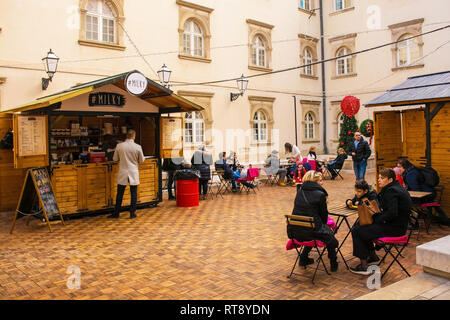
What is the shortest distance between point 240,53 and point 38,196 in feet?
36.7

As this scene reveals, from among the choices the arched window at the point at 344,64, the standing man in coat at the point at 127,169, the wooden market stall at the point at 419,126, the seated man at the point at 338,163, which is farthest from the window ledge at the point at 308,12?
the standing man in coat at the point at 127,169

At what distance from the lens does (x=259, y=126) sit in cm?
1745

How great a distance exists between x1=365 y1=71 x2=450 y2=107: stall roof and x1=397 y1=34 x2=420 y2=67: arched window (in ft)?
35.3

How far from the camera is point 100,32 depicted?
12.2m

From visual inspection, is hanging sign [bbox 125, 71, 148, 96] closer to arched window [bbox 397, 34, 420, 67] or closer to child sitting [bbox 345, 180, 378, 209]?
child sitting [bbox 345, 180, 378, 209]

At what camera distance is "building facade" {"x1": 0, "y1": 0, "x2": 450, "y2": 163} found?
11.0 m

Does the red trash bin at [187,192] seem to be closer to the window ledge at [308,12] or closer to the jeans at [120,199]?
the jeans at [120,199]

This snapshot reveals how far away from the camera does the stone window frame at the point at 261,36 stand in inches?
655

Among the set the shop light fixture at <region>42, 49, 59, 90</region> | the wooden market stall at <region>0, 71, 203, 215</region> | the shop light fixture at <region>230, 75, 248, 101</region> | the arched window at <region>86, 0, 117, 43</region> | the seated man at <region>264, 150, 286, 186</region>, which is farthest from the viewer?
the shop light fixture at <region>230, 75, 248, 101</region>

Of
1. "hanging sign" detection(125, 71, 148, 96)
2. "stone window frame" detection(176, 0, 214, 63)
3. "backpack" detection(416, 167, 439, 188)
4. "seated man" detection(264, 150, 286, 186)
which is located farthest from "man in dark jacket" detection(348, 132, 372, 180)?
"stone window frame" detection(176, 0, 214, 63)

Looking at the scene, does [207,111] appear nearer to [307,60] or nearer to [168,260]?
[307,60]

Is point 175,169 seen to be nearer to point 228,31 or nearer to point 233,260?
point 233,260

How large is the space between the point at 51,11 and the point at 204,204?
7104 mm

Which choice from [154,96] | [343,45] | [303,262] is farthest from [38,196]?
[343,45]
